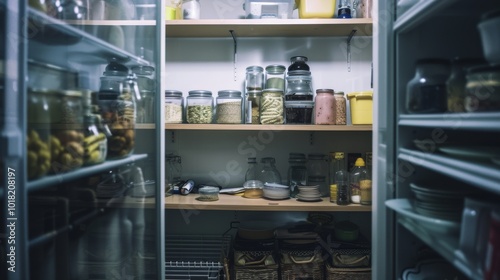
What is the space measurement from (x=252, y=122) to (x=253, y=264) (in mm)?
767

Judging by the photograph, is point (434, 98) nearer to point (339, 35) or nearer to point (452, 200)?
point (452, 200)

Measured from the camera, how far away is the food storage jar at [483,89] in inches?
31.4

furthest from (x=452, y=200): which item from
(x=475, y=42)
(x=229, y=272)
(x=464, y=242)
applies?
(x=229, y=272)

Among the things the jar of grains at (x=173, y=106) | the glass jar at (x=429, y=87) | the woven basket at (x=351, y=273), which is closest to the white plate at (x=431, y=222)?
the glass jar at (x=429, y=87)

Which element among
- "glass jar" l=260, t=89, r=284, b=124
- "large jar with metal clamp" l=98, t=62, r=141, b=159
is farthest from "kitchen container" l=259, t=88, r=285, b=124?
"large jar with metal clamp" l=98, t=62, r=141, b=159

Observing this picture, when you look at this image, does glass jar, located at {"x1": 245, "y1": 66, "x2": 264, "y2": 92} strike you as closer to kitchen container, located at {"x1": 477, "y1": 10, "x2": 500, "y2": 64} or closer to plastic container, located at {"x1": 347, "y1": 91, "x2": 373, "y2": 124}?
plastic container, located at {"x1": 347, "y1": 91, "x2": 373, "y2": 124}

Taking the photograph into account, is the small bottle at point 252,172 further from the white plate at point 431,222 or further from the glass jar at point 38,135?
the glass jar at point 38,135

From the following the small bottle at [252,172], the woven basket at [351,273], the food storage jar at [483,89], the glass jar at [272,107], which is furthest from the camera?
the small bottle at [252,172]

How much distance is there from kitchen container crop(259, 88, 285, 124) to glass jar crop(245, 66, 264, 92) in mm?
146

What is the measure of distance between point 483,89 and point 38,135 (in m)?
1.07

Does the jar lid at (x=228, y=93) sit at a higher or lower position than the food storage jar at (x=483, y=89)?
higher

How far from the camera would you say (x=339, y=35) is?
2227 mm

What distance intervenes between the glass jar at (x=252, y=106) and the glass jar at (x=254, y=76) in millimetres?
75

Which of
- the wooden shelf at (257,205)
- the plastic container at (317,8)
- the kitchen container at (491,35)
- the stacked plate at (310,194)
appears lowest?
the wooden shelf at (257,205)
